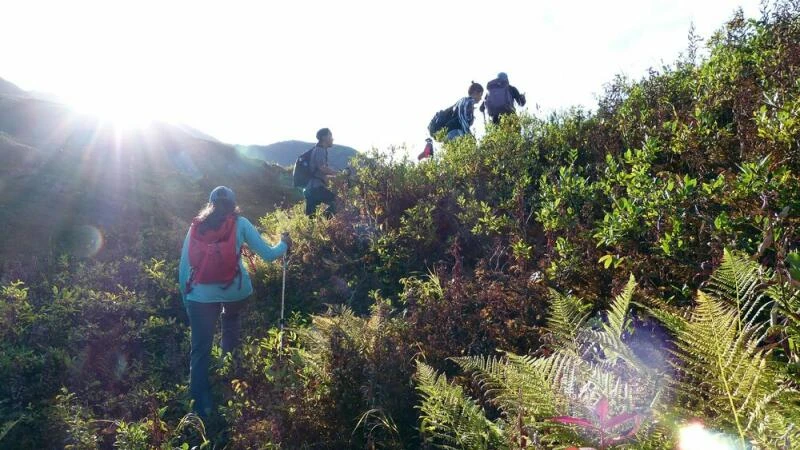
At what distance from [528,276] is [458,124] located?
5998mm

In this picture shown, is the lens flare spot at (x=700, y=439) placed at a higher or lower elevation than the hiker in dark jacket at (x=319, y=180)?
lower

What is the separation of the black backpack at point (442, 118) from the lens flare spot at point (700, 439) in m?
8.56

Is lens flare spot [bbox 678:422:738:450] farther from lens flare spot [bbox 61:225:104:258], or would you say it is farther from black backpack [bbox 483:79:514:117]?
lens flare spot [bbox 61:225:104:258]

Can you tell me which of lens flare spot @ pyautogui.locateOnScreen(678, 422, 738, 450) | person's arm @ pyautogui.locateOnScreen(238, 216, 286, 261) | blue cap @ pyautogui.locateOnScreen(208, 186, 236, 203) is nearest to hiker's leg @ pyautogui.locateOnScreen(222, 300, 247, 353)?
person's arm @ pyautogui.locateOnScreen(238, 216, 286, 261)

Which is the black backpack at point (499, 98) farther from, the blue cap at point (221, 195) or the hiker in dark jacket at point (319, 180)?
the blue cap at point (221, 195)

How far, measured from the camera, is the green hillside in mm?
2045

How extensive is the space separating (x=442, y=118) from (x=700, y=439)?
348 inches

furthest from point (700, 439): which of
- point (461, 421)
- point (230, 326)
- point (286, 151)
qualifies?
point (286, 151)

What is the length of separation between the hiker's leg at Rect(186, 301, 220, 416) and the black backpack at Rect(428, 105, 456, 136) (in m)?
5.84

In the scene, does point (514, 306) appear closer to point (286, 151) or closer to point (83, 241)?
point (83, 241)

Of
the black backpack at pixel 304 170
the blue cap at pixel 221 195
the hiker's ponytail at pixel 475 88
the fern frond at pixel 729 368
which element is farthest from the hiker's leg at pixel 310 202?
the fern frond at pixel 729 368

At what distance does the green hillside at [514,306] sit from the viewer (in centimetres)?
204

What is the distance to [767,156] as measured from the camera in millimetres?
3193

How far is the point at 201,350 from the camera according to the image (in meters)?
5.35
